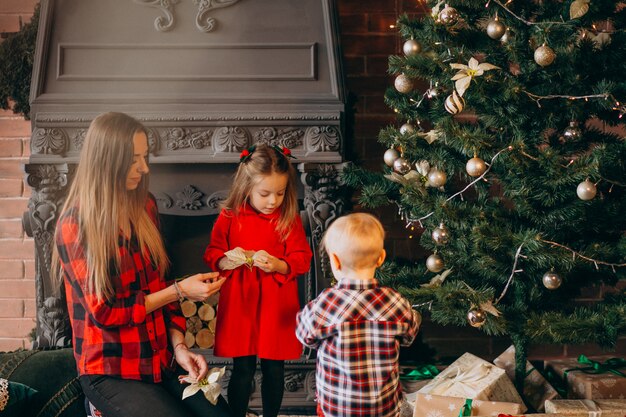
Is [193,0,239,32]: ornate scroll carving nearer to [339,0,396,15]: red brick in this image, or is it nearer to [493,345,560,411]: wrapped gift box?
[339,0,396,15]: red brick

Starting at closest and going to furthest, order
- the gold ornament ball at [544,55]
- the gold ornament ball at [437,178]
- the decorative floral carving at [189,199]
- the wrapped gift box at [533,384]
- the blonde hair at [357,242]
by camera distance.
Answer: the blonde hair at [357,242] < the gold ornament ball at [544,55] < the gold ornament ball at [437,178] < the wrapped gift box at [533,384] < the decorative floral carving at [189,199]

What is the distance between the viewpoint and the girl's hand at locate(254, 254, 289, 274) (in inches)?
90.0

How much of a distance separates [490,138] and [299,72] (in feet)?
3.05

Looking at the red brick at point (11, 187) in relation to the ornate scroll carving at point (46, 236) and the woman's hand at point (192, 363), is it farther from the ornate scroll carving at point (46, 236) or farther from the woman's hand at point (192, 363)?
the woman's hand at point (192, 363)

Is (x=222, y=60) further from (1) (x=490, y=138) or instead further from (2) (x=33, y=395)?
(2) (x=33, y=395)

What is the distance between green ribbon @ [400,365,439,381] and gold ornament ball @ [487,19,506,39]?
150 centimetres

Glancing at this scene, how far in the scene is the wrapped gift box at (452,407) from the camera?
235 cm

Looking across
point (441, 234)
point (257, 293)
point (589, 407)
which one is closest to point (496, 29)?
point (441, 234)

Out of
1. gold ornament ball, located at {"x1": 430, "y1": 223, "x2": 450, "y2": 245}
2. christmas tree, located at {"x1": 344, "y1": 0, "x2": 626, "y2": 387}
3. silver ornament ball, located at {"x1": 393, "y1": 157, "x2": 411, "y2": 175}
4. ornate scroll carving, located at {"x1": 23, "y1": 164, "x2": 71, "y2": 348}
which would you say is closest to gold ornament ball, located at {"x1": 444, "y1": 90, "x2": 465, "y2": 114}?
christmas tree, located at {"x1": 344, "y1": 0, "x2": 626, "y2": 387}

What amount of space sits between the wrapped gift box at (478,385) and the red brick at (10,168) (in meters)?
2.24

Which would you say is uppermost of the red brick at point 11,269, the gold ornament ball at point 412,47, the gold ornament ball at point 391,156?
the gold ornament ball at point 412,47

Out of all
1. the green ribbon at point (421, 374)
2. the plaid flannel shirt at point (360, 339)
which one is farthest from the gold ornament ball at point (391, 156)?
the green ribbon at point (421, 374)

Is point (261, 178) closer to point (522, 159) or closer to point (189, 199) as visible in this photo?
point (189, 199)

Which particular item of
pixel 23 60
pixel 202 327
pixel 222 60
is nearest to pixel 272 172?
pixel 222 60
